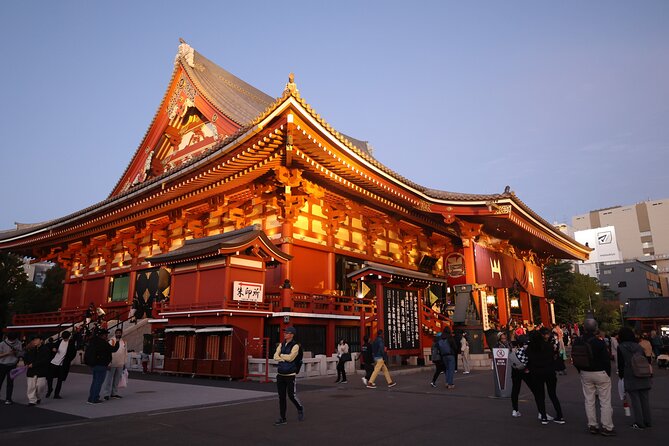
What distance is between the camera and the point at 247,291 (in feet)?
48.2

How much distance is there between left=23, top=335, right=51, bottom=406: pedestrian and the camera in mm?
8984

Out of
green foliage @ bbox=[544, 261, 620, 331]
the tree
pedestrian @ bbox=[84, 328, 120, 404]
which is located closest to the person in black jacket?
pedestrian @ bbox=[84, 328, 120, 404]

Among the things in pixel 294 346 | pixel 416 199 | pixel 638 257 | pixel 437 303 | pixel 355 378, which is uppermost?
pixel 638 257

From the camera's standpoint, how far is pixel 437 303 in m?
26.0

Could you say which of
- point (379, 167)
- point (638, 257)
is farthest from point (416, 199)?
point (638, 257)

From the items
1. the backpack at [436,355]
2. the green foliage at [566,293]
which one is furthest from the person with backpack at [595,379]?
the green foliage at [566,293]

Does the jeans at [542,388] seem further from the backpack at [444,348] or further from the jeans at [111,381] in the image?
the jeans at [111,381]

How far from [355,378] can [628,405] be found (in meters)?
8.17

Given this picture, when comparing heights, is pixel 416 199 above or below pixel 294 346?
above

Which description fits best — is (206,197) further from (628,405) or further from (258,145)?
(628,405)

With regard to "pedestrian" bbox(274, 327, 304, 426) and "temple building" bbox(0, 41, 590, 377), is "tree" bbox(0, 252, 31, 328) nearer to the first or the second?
"temple building" bbox(0, 41, 590, 377)

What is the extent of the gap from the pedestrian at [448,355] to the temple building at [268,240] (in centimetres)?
420

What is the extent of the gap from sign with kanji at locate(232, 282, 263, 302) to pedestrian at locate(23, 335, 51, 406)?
18.5 ft

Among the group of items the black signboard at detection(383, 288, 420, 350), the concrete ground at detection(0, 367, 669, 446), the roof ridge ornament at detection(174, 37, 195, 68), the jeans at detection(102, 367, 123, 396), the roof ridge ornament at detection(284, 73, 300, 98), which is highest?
the roof ridge ornament at detection(174, 37, 195, 68)
